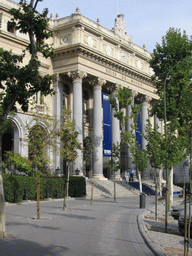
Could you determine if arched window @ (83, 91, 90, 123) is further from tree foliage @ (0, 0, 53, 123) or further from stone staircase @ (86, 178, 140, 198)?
tree foliage @ (0, 0, 53, 123)

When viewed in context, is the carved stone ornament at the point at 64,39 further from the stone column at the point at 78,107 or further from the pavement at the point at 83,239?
the pavement at the point at 83,239

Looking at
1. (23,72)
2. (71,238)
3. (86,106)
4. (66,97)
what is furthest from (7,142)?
(71,238)

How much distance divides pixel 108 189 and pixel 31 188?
1324cm

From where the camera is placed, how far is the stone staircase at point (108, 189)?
37906 millimetres

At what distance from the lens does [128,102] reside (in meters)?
39.5

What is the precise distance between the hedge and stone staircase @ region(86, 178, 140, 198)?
8.65 ft

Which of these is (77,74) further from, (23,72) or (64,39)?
(23,72)

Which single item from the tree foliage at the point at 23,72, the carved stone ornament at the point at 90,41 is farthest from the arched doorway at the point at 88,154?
the tree foliage at the point at 23,72

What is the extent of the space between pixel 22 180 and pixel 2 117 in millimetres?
14767

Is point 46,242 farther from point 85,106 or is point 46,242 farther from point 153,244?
point 85,106

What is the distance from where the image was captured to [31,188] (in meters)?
27.8

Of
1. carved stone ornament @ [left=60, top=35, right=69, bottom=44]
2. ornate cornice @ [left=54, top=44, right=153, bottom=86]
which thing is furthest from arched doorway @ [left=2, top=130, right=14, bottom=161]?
carved stone ornament @ [left=60, top=35, right=69, bottom=44]

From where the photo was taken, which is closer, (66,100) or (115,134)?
(115,134)

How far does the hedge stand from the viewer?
2545 cm
